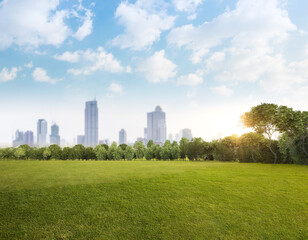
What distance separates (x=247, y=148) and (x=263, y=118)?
10.4 metres

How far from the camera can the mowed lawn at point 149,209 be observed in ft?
26.6

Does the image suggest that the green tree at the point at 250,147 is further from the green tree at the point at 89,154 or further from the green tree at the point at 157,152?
the green tree at the point at 89,154

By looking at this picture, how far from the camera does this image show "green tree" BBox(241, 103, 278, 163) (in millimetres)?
28875

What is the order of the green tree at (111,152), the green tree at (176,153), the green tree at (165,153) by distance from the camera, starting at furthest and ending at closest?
the green tree at (111,152)
the green tree at (165,153)
the green tree at (176,153)

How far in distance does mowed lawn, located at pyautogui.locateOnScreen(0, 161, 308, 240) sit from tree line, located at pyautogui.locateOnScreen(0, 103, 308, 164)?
18.3 m

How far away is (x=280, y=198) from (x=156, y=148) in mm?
44834

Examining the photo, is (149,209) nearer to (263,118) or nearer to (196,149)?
(263,118)

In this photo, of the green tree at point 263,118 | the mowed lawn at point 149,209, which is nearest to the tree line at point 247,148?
the green tree at point 263,118

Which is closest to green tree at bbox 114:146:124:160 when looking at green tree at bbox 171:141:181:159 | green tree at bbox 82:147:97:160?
green tree at bbox 82:147:97:160

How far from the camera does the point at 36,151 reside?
58.4 meters

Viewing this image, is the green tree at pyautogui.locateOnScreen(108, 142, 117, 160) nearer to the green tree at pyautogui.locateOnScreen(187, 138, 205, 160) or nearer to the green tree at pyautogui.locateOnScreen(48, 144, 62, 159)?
the green tree at pyautogui.locateOnScreen(48, 144, 62, 159)

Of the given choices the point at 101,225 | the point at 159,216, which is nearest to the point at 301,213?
the point at 159,216

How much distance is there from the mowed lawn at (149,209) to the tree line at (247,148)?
60.0 ft

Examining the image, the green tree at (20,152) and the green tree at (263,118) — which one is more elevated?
the green tree at (263,118)
